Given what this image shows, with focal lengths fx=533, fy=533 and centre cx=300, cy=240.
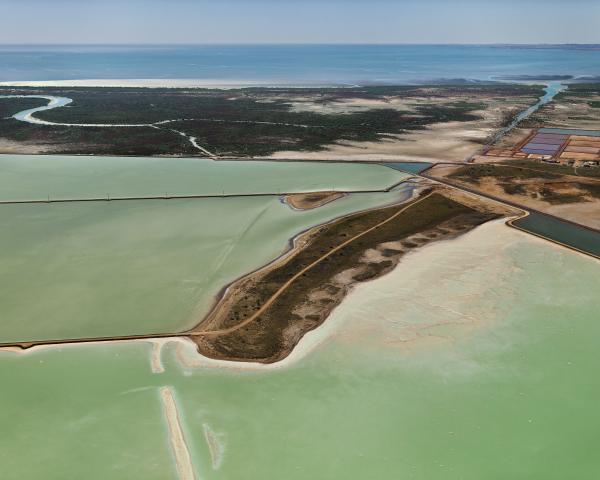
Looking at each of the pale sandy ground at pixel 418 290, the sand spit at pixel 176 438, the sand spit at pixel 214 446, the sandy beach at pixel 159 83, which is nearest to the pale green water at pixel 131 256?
the pale sandy ground at pixel 418 290

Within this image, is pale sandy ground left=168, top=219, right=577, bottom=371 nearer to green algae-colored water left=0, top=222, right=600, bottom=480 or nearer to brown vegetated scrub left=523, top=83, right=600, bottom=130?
green algae-colored water left=0, top=222, right=600, bottom=480

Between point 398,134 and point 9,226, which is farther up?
point 398,134

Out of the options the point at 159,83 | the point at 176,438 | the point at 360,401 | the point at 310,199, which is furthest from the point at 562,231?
the point at 159,83

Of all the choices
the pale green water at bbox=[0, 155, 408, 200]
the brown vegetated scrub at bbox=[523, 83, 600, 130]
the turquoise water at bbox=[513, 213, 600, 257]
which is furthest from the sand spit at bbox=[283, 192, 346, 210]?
the brown vegetated scrub at bbox=[523, 83, 600, 130]

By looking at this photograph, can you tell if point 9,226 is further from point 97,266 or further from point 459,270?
point 459,270

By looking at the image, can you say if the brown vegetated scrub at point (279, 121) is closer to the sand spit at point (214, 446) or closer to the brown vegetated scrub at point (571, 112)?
the brown vegetated scrub at point (571, 112)

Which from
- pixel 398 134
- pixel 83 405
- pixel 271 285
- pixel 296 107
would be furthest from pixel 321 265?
pixel 296 107

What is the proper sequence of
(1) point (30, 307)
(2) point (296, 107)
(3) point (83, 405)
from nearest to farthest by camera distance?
(3) point (83, 405) → (1) point (30, 307) → (2) point (296, 107)
